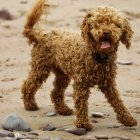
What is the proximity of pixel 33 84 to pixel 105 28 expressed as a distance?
1.78 meters

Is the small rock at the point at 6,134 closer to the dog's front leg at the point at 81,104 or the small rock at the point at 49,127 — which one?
the small rock at the point at 49,127

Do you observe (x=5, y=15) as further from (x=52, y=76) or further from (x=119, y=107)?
(x=119, y=107)

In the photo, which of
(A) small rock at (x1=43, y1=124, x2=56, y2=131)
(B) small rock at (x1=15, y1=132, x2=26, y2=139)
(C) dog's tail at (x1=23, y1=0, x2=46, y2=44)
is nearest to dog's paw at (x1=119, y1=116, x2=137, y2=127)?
(A) small rock at (x1=43, y1=124, x2=56, y2=131)

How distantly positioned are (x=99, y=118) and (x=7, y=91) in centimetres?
166

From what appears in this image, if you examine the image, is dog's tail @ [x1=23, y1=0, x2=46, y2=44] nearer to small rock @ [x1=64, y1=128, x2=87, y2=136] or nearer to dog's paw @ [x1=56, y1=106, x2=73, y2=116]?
dog's paw @ [x1=56, y1=106, x2=73, y2=116]

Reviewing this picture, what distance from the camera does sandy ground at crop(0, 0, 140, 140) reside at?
7.54m

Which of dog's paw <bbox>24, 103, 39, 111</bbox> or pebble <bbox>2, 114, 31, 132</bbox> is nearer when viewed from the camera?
pebble <bbox>2, 114, 31, 132</bbox>

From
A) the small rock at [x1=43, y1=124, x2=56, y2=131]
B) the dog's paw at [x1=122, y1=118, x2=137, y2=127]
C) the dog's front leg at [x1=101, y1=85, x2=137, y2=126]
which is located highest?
the dog's front leg at [x1=101, y1=85, x2=137, y2=126]

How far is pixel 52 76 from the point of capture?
31.7ft

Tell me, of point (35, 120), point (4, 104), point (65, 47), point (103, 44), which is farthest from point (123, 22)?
point (4, 104)

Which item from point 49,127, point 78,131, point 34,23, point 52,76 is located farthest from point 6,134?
point 52,76

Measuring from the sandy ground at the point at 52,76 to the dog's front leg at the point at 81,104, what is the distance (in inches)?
5.0

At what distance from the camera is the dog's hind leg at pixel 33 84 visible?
811 centimetres

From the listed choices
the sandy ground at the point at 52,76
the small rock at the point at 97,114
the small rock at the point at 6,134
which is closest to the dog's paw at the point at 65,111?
the sandy ground at the point at 52,76
